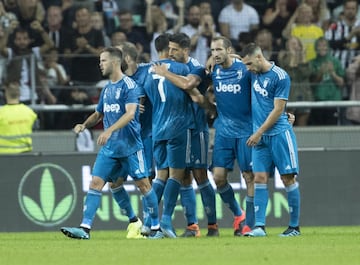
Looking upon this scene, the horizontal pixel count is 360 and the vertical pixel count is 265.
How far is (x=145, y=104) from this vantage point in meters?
14.8

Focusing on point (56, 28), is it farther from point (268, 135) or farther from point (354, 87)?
point (268, 135)

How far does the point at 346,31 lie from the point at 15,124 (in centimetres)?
612

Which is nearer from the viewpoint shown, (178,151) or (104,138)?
(104,138)

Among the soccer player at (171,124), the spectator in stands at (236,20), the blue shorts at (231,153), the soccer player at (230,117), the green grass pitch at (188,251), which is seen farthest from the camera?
the spectator in stands at (236,20)

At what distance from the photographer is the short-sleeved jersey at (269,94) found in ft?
44.5

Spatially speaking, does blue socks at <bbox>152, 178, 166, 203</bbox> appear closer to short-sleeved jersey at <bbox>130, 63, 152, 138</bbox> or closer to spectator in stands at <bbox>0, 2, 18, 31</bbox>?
short-sleeved jersey at <bbox>130, 63, 152, 138</bbox>

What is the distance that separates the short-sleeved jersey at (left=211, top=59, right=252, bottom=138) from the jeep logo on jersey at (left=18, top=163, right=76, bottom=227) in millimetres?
4210

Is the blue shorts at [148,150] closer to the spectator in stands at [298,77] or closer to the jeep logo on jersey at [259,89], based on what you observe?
the jeep logo on jersey at [259,89]

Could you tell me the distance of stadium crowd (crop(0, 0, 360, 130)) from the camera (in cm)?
1922

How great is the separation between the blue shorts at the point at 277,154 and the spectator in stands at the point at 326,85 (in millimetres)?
5534

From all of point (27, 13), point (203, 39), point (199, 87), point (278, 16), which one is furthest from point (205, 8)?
point (199, 87)

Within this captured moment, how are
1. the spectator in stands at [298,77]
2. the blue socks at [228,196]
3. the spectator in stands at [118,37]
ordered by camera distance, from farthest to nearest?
the spectator in stands at [118,37] → the spectator in stands at [298,77] → the blue socks at [228,196]

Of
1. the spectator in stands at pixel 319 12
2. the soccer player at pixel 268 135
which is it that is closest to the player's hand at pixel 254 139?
the soccer player at pixel 268 135

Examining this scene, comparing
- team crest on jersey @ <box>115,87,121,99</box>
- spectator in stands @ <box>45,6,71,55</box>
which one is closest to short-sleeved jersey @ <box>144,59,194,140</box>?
team crest on jersey @ <box>115,87,121,99</box>
